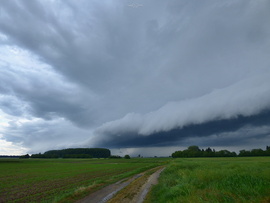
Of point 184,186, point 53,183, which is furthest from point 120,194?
point 53,183

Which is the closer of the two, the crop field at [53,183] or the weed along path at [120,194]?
the weed along path at [120,194]

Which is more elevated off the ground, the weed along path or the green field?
the green field

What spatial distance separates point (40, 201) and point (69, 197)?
3.38m

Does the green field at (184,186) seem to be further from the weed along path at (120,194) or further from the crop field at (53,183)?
the weed along path at (120,194)

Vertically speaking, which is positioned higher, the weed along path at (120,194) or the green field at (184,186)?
the green field at (184,186)

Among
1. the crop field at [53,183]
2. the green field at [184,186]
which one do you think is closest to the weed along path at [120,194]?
the green field at [184,186]

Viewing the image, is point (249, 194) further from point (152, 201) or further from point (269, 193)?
point (152, 201)

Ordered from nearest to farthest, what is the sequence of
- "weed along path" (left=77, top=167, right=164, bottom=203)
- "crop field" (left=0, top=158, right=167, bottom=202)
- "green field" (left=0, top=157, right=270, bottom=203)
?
"green field" (left=0, top=157, right=270, bottom=203) → "weed along path" (left=77, top=167, right=164, bottom=203) → "crop field" (left=0, top=158, right=167, bottom=202)

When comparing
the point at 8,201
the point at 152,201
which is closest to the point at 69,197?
the point at 8,201

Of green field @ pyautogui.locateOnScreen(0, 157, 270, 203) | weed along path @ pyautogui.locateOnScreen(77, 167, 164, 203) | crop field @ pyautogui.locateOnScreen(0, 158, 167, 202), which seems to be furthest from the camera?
crop field @ pyautogui.locateOnScreen(0, 158, 167, 202)

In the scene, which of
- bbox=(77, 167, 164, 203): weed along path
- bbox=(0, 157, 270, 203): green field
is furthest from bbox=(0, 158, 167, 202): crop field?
bbox=(77, 167, 164, 203): weed along path

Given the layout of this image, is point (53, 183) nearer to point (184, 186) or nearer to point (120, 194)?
point (120, 194)

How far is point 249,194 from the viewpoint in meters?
10.5

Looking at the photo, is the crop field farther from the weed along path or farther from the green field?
the weed along path
